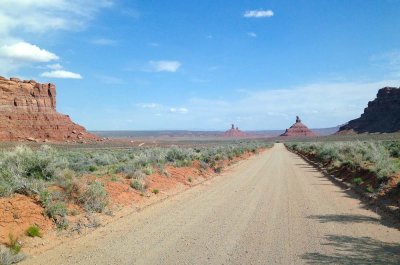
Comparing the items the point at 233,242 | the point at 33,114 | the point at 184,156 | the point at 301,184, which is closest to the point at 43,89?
the point at 33,114

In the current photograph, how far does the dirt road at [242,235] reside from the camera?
27.3ft

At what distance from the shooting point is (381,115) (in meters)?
170

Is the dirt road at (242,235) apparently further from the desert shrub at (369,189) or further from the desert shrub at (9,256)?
the desert shrub at (369,189)

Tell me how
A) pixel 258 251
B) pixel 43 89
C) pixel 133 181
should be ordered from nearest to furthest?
pixel 258 251 < pixel 133 181 < pixel 43 89

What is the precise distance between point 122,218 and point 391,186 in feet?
34.4

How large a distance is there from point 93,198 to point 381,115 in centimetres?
17489

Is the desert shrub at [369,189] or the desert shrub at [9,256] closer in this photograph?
the desert shrub at [9,256]

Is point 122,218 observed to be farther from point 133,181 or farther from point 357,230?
point 357,230

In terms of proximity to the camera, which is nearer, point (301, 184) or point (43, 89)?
point (301, 184)

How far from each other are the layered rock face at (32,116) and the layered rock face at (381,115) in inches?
4205

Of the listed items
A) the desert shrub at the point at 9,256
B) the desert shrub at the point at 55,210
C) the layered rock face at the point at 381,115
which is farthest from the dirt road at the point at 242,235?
the layered rock face at the point at 381,115

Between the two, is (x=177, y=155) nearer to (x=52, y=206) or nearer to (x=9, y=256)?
(x=52, y=206)

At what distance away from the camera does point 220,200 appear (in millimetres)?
16062

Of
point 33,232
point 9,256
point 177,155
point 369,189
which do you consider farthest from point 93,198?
point 177,155
